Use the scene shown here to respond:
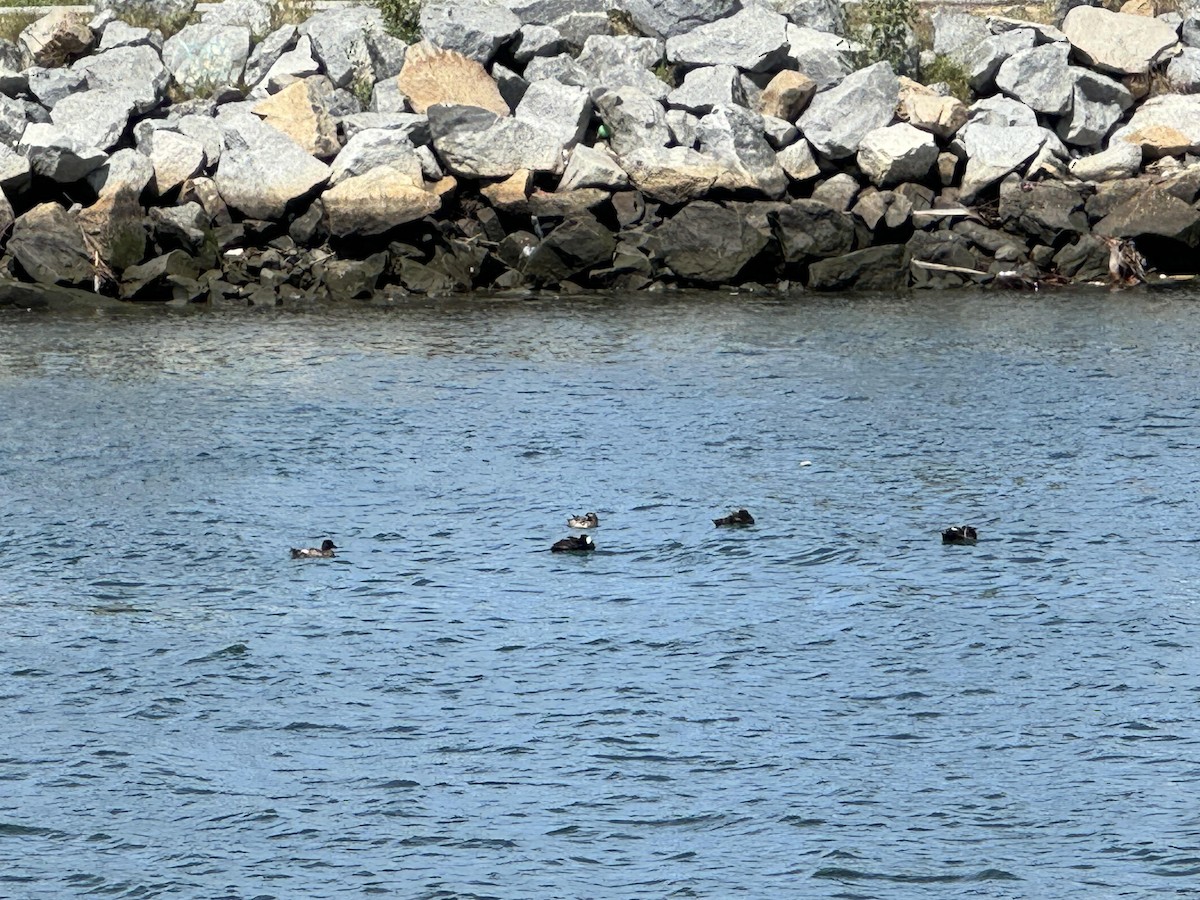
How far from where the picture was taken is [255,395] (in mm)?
28062

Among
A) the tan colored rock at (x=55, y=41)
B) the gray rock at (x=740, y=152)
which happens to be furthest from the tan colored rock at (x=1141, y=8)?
the tan colored rock at (x=55, y=41)

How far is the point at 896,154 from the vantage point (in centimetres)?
3859

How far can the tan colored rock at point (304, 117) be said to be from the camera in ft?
130

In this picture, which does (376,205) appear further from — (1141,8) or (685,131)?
(1141,8)

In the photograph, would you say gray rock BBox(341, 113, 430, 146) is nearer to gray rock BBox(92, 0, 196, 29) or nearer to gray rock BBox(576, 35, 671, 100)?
gray rock BBox(576, 35, 671, 100)

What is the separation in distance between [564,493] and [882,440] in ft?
15.5

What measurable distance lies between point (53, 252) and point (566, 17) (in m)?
13.3

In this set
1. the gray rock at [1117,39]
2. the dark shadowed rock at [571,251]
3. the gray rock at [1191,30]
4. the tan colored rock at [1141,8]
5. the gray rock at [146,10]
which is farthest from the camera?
the gray rock at [146,10]

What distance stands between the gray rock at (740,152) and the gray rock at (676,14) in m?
4.51

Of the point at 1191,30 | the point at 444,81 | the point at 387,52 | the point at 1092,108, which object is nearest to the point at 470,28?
the point at 444,81

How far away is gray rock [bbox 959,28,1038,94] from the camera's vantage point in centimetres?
4119

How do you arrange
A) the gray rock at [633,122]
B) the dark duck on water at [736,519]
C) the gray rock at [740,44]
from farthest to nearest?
the gray rock at [740,44], the gray rock at [633,122], the dark duck on water at [736,519]

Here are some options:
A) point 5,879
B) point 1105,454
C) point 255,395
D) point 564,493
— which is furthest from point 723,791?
point 255,395

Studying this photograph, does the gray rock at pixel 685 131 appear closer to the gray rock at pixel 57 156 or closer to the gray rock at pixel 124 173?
the gray rock at pixel 124 173
